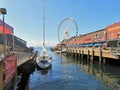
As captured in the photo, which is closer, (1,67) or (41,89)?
(1,67)

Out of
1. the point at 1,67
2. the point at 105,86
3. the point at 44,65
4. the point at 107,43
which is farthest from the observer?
the point at 107,43

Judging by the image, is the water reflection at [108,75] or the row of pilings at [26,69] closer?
the water reflection at [108,75]

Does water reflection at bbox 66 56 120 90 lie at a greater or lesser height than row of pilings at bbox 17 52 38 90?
lesser

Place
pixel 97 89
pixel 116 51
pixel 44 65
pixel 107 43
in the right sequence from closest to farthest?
pixel 97 89 < pixel 116 51 < pixel 44 65 < pixel 107 43

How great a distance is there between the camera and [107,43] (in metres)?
54.7

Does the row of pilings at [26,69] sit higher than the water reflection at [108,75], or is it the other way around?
the row of pilings at [26,69]

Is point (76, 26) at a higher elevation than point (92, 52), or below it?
higher

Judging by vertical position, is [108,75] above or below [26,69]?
below

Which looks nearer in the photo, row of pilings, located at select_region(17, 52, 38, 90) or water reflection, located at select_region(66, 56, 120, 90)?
water reflection, located at select_region(66, 56, 120, 90)

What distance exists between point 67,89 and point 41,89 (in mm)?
2552

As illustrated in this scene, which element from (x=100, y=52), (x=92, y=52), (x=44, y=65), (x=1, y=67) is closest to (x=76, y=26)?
(x=92, y=52)

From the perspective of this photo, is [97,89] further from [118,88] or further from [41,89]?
[41,89]

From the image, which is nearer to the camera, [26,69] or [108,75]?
[108,75]

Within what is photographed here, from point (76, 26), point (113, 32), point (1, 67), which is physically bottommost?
point (1, 67)
